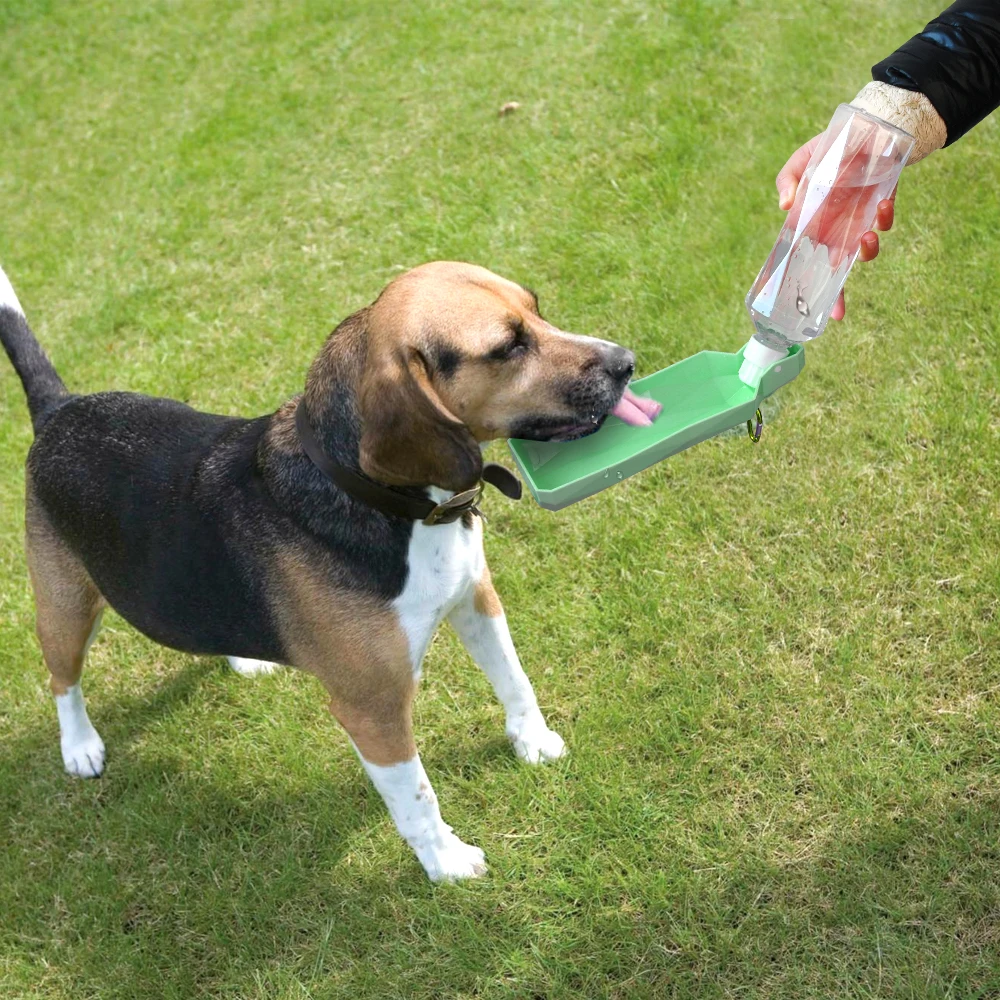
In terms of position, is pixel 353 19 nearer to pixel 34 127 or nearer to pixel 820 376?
pixel 34 127

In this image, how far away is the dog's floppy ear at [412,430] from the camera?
297cm

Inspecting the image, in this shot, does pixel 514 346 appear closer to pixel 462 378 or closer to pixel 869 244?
pixel 462 378

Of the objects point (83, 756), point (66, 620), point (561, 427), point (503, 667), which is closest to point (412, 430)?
point (561, 427)

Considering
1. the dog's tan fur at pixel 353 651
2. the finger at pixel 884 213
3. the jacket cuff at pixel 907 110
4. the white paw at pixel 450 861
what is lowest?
the white paw at pixel 450 861

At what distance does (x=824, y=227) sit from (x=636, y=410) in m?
0.89

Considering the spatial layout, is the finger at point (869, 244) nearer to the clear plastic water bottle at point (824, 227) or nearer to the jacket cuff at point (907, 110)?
the clear plastic water bottle at point (824, 227)

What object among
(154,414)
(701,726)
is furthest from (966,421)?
(154,414)

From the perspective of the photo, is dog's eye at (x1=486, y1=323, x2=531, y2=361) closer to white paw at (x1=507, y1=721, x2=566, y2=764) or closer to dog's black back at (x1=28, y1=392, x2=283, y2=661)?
dog's black back at (x1=28, y1=392, x2=283, y2=661)

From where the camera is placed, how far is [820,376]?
528 centimetres

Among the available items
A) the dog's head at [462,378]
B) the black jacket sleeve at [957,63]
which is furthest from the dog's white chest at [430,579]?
the black jacket sleeve at [957,63]

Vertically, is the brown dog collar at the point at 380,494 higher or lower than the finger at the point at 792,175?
lower

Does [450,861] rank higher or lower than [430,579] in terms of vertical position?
lower

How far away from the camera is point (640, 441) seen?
3.44 metres

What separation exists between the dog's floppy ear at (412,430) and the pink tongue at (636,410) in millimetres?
638
